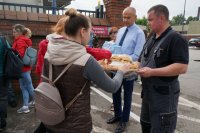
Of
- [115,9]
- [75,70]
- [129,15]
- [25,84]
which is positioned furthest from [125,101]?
[115,9]

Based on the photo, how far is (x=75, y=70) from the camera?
182 centimetres

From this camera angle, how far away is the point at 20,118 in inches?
182

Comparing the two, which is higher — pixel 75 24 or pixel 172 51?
pixel 75 24

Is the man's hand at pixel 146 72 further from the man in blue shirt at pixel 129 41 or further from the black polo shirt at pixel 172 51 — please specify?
the man in blue shirt at pixel 129 41

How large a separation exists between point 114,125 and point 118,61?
202cm

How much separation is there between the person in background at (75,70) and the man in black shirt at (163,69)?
661mm

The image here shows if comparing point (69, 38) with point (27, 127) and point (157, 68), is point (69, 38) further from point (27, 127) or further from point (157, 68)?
point (27, 127)

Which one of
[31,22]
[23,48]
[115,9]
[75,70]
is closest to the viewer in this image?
[75,70]

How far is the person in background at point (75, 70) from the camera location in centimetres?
182

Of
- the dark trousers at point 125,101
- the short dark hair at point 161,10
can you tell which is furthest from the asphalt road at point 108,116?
the short dark hair at point 161,10

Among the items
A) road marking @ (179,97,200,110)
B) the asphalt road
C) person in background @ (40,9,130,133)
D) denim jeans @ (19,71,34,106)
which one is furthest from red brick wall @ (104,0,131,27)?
person in background @ (40,9,130,133)

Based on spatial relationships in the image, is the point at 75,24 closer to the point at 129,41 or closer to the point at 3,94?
the point at 129,41

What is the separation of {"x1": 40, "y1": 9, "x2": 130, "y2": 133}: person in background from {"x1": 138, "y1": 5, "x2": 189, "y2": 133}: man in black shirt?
26.0 inches

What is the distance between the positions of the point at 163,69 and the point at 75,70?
981 millimetres
